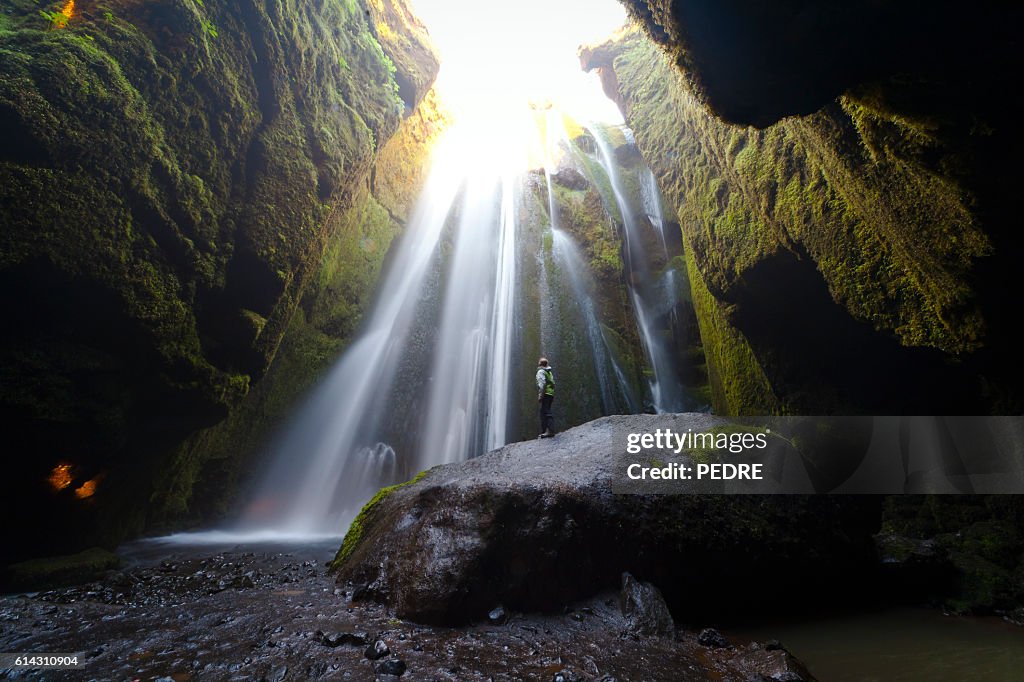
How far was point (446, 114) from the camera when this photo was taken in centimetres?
2175

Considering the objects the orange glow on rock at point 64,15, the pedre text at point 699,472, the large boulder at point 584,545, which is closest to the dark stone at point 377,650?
the large boulder at point 584,545

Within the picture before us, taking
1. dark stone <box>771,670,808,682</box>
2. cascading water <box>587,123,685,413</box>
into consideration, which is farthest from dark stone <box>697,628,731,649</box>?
cascading water <box>587,123,685,413</box>

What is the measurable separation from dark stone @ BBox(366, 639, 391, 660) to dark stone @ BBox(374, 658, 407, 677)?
0.51 ft

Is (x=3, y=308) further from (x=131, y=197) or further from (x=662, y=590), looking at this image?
(x=662, y=590)

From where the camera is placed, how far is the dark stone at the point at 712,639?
4080 millimetres

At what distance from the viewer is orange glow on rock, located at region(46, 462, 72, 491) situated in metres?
5.88

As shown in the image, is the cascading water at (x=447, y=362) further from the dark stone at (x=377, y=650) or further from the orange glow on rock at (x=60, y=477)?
the dark stone at (x=377, y=650)

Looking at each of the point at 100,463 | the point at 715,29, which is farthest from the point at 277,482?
the point at 715,29

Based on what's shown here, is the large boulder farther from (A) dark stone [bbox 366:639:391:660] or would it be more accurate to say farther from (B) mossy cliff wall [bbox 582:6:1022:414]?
(B) mossy cliff wall [bbox 582:6:1022:414]

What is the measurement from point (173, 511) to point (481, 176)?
59.6 feet

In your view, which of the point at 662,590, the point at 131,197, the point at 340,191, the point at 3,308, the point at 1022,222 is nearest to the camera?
the point at 1022,222

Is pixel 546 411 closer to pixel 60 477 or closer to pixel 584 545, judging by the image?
pixel 584 545

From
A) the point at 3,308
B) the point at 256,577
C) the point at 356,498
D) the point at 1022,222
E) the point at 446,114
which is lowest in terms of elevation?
the point at 256,577

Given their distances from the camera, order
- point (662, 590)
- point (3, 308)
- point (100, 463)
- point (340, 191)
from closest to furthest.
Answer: point (662, 590) < point (3, 308) < point (100, 463) < point (340, 191)
